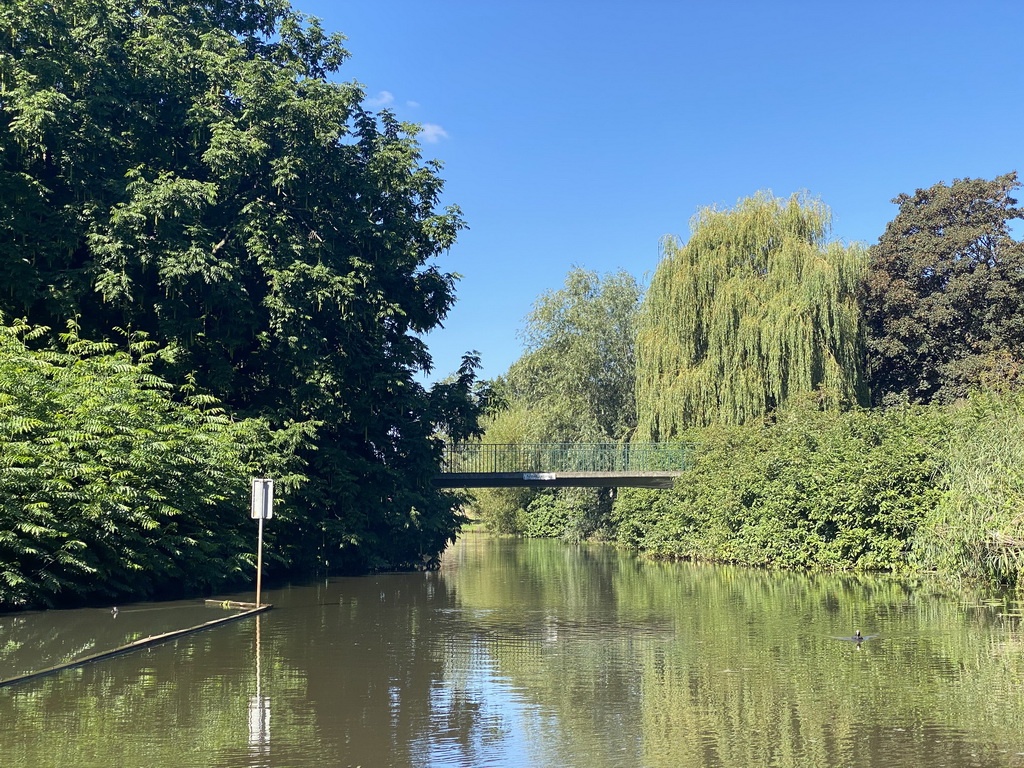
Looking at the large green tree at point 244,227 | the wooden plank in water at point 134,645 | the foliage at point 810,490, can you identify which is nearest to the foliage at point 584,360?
the foliage at point 810,490

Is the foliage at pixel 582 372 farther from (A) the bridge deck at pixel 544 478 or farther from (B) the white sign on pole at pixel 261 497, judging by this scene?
(B) the white sign on pole at pixel 261 497

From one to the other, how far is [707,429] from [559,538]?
25.7 m

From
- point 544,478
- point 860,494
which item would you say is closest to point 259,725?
point 860,494

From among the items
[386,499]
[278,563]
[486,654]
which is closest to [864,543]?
[386,499]

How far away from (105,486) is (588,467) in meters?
29.5

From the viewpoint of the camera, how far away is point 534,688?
1202cm

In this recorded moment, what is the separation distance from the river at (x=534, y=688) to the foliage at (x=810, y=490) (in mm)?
9026

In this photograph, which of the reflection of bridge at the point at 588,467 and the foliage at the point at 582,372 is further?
the foliage at the point at 582,372

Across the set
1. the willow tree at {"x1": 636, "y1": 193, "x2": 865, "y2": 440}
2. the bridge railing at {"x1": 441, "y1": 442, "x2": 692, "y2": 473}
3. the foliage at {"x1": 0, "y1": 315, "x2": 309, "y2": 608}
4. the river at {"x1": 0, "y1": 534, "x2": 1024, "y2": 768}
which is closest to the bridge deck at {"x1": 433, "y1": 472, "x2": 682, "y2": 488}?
the bridge railing at {"x1": 441, "y1": 442, "x2": 692, "y2": 473}

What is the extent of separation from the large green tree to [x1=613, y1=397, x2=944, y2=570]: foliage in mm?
10749

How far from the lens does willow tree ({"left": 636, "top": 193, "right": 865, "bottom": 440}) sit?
1646 inches

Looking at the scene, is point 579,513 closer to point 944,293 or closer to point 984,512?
point 944,293

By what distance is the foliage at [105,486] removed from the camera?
18484 millimetres

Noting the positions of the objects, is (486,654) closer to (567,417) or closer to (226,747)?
(226,747)
